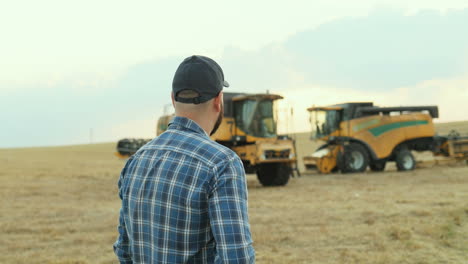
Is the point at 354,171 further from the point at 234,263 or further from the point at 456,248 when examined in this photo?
the point at 234,263

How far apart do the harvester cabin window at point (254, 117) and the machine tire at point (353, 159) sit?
5.56 metres

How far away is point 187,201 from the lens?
184 centimetres

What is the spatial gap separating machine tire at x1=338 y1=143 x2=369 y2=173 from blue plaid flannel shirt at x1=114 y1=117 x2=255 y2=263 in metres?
19.5

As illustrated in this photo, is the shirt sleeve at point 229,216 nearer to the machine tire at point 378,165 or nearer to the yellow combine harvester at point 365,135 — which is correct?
the yellow combine harvester at point 365,135

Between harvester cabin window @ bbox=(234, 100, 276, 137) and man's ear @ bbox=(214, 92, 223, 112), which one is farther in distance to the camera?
harvester cabin window @ bbox=(234, 100, 276, 137)

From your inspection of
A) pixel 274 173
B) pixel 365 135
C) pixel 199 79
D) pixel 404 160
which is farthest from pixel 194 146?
pixel 404 160

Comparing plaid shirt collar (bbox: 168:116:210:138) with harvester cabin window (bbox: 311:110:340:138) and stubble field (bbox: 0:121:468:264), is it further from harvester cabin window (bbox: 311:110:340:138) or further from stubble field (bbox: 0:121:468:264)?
harvester cabin window (bbox: 311:110:340:138)

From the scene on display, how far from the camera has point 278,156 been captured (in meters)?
15.8

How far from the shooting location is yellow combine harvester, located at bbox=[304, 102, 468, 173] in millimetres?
21375

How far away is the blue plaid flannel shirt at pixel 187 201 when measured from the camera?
179 centimetres

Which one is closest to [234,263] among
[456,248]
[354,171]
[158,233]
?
[158,233]

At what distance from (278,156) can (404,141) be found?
28.5 feet

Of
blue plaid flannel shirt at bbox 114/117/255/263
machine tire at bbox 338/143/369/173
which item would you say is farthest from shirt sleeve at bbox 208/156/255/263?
machine tire at bbox 338/143/369/173

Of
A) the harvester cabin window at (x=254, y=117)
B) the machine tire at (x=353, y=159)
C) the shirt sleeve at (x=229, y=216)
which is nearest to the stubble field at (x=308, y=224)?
the harvester cabin window at (x=254, y=117)
